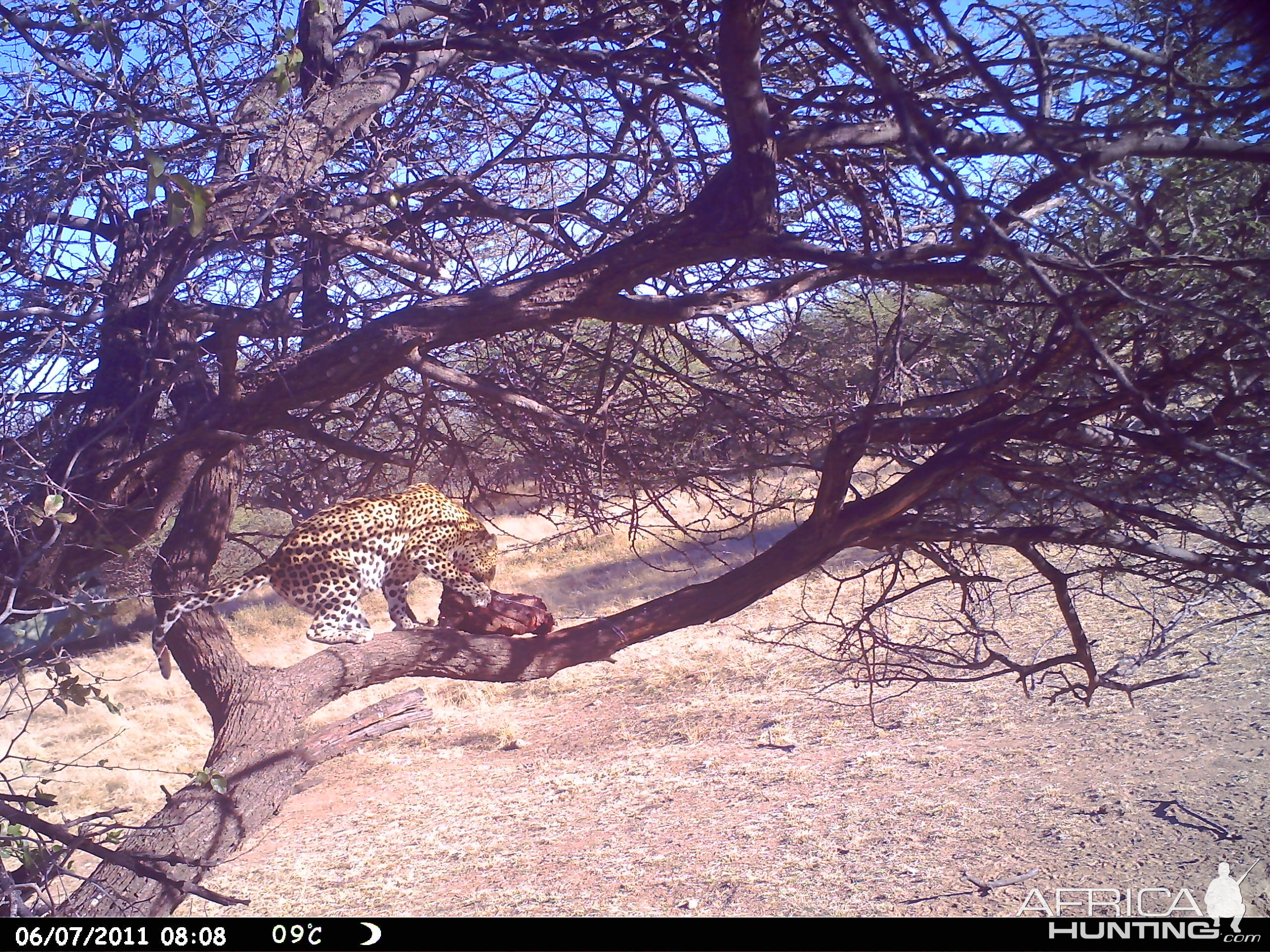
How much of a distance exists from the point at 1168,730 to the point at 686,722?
525 cm

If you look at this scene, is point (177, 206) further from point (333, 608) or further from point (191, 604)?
point (333, 608)

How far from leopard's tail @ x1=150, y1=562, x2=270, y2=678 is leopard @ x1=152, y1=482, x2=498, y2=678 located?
0.01 metres

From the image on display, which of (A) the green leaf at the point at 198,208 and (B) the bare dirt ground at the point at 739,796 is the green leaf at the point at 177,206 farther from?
(B) the bare dirt ground at the point at 739,796

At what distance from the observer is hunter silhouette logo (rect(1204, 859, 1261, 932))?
4.52 m

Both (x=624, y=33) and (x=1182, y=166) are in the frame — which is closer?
(x=1182, y=166)

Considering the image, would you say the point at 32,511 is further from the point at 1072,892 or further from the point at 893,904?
the point at 1072,892

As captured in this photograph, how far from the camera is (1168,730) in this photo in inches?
327

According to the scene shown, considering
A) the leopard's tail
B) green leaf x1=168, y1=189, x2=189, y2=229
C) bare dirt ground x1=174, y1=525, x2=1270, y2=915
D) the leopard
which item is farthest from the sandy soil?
green leaf x1=168, y1=189, x2=189, y2=229

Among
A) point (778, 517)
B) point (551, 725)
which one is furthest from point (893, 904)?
point (778, 517)

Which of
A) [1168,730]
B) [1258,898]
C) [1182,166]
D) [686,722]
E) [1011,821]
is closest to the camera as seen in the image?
[1182,166]

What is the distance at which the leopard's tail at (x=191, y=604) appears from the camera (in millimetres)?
4883

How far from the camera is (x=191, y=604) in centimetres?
490
